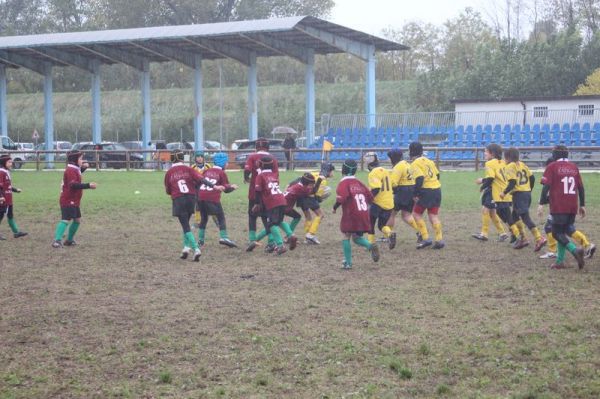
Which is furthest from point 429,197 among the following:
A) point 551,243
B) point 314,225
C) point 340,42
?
point 340,42

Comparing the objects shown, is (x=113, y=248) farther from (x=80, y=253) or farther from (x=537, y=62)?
(x=537, y=62)

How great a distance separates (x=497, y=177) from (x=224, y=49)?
97.6 ft

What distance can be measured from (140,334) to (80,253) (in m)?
6.45

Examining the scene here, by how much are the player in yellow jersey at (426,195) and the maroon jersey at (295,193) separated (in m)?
1.83

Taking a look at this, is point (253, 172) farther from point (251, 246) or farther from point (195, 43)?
point (195, 43)

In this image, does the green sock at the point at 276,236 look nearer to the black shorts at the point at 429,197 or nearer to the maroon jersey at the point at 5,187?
the black shorts at the point at 429,197

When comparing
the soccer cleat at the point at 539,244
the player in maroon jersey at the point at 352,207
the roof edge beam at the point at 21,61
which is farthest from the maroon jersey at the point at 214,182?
the roof edge beam at the point at 21,61

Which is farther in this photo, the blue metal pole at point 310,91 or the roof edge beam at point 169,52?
the blue metal pole at point 310,91

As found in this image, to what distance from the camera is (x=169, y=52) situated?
4456 cm

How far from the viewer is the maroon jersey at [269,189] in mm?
14195

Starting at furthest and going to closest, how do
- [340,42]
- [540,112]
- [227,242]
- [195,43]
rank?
[540,112], [195,43], [340,42], [227,242]

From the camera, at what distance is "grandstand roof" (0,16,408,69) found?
39469 mm

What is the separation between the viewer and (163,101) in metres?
74.7

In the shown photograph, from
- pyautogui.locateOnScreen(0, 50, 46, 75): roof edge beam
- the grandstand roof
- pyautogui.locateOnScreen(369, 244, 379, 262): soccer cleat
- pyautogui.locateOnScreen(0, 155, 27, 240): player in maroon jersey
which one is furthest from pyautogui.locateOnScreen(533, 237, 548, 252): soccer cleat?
pyautogui.locateOnScreen(0, 50, 46, 75): roof edge beam
